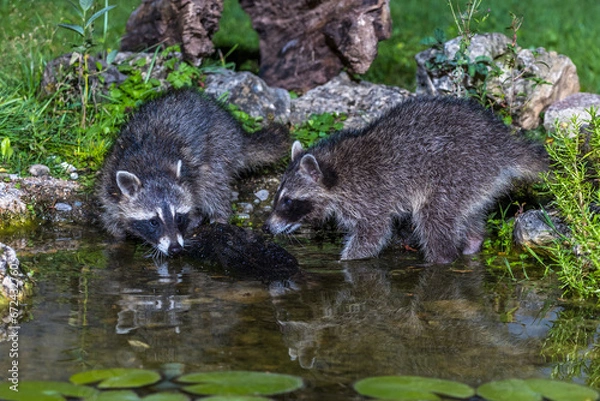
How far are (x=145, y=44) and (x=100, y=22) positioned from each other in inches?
87.7

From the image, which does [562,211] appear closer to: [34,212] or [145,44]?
[34,212]

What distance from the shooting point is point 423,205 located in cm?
669

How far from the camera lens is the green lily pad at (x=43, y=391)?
376cm

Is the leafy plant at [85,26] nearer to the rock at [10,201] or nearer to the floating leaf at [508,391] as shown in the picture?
the rock at [10,201]

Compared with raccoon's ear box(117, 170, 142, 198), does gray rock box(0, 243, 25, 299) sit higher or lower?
Result: lower

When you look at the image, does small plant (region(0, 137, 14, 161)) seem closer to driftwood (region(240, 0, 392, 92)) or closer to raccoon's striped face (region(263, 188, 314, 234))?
raccoon's striped face (region(263, 188, 314, 234))

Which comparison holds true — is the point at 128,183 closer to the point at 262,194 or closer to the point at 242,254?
the point at 242,254

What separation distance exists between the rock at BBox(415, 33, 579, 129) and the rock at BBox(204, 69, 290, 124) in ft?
4.66

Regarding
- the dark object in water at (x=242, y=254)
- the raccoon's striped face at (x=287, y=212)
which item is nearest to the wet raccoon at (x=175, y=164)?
the dark object in water at (x=242, y=254)

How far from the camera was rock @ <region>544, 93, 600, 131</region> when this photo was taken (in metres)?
8.27

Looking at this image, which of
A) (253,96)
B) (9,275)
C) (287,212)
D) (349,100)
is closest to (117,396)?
(9,275)

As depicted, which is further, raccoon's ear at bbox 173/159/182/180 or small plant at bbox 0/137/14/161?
small plant at bbox 0/137/14/161

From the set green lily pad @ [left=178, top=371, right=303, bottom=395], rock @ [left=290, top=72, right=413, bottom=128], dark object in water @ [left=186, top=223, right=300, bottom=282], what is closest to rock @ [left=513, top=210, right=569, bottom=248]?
dark object in water @ [left=186, top=223, right=300, bottom=282]

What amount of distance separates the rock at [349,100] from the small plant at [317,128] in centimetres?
18
